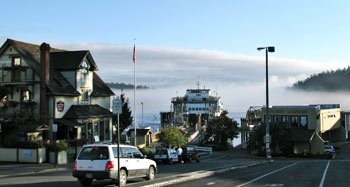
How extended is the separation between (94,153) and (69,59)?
85.0 ft

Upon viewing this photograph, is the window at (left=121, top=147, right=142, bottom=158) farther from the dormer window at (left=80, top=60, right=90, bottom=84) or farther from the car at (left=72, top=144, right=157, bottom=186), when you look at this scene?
the dormer window at (left=80, top=60, right=90, bottom=84)

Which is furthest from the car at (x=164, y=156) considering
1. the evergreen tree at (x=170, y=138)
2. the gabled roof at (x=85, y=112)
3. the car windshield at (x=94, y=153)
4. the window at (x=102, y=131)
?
the evergreen tree at (x=170, y=138)

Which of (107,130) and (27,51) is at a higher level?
(27,51)

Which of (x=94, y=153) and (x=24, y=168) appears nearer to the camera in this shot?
(x=94, y=153)

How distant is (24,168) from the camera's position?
26125 mm

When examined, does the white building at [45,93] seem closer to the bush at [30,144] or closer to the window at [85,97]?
the window at [85,97]

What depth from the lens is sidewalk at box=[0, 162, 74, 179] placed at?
23.5m

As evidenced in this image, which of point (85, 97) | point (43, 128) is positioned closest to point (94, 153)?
point (43, 128)

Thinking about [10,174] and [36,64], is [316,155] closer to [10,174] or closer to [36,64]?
[36,64]

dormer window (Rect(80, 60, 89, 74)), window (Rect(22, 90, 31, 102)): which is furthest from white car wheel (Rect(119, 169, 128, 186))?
dormer window (Rect(80, 60, 89, 74))

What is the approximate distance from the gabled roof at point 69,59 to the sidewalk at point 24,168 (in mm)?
13098

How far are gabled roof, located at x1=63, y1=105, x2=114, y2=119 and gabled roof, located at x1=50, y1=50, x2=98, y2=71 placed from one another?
3.98 meters

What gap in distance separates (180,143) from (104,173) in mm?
44538

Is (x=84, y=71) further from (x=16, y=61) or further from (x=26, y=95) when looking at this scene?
(x=16, y=61)
